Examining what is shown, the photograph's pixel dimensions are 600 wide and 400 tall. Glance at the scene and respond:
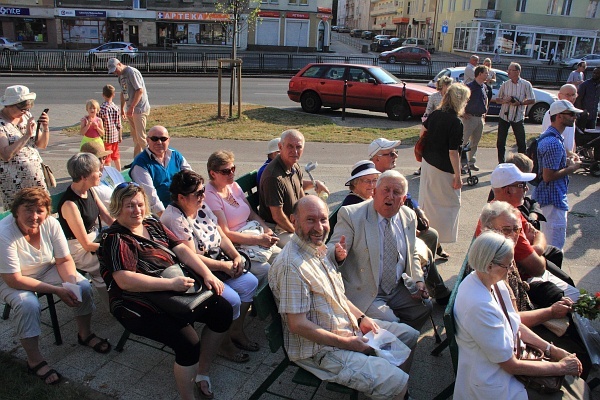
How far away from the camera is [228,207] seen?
4.61 metres

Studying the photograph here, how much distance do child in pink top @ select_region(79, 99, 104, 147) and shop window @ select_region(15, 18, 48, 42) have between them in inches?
1788

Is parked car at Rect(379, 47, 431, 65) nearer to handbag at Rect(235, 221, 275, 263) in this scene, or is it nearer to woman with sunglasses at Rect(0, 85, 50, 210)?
woman with sunglasses at Rect(0, 85, 50, 210)

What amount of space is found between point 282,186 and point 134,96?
18.9ft

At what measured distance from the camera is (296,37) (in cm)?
4941

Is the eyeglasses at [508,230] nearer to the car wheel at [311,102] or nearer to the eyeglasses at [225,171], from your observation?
the eyeglasses at [225,171]

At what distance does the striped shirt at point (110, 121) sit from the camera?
8203 mm

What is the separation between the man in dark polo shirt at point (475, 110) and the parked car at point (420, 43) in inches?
1651

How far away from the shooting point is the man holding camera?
373 inches

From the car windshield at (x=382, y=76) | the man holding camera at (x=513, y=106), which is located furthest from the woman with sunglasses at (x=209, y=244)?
the car windshield at (x=382, y=76)

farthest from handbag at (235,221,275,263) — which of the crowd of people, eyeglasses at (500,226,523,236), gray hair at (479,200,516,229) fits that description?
eyeglasses at (500,226,523,236)

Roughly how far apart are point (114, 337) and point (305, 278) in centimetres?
202

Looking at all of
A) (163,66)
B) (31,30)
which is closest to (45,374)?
(163,66)

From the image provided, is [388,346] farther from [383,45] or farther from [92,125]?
[383,45]

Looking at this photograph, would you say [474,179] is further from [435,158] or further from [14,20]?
[14,20]
